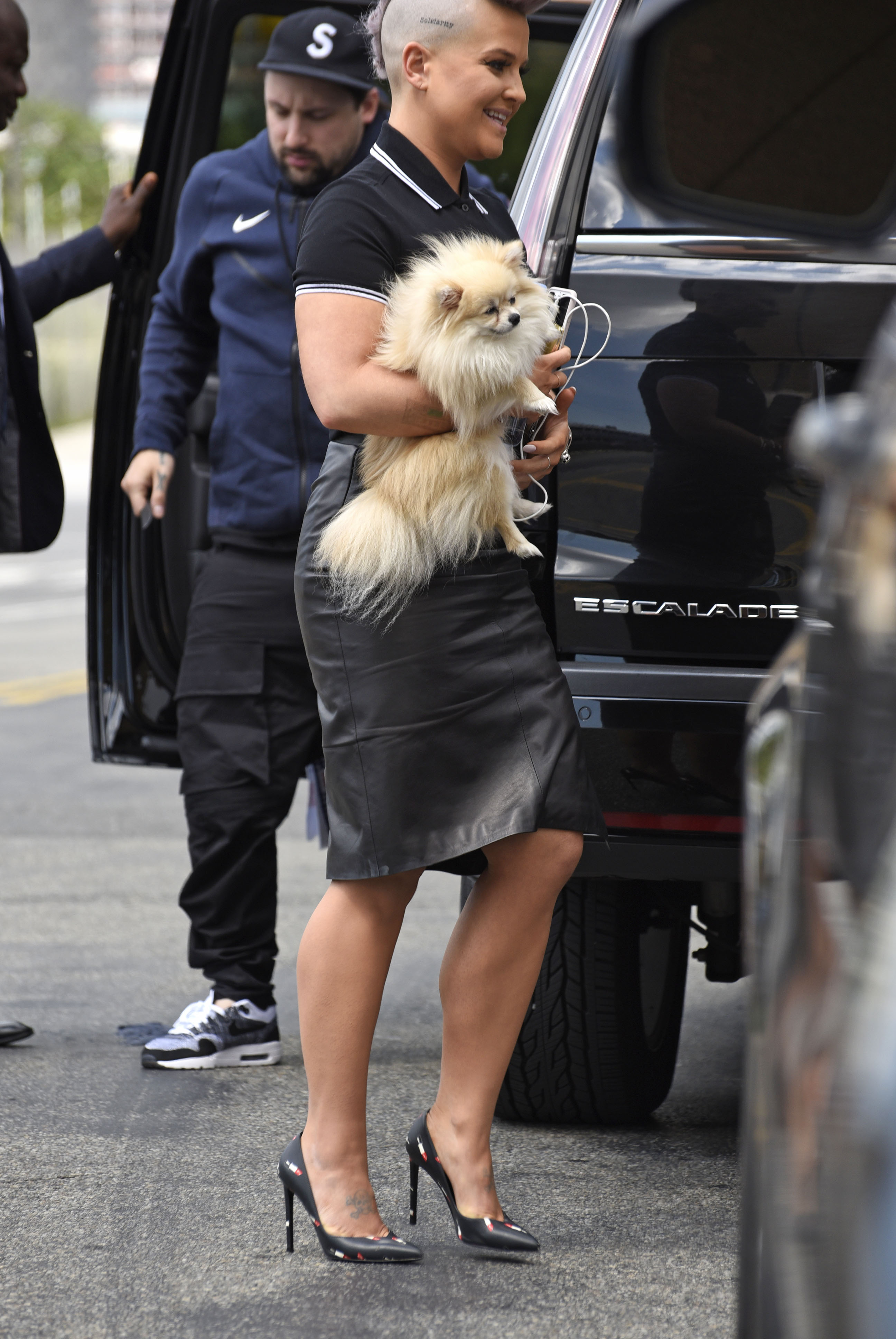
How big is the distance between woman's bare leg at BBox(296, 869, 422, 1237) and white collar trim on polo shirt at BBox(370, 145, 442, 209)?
0.97 meters

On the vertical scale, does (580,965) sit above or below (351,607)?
below

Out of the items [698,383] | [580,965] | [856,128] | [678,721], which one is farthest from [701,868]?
[856,128]

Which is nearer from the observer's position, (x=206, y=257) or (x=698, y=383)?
(x=698, y=383)

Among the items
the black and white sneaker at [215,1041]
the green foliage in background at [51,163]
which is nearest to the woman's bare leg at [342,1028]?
the black and white sneaker at [215,1041]

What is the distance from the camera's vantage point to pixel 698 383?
2531 mm

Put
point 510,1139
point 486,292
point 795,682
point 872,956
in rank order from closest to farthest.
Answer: point 872,956 → point 795,682 → point 486,292 → point 510,1139

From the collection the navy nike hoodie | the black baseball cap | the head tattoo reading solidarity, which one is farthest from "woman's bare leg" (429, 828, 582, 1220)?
the black baseball cap

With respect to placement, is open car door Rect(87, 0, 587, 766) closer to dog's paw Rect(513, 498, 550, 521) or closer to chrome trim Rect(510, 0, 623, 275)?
chrome trim Rect(510, 0, 623, 275)

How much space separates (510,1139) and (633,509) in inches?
50.2

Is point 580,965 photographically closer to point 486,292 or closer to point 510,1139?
point 510,1139

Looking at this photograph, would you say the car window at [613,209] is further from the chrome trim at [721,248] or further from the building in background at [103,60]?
the building in background at [103,60]

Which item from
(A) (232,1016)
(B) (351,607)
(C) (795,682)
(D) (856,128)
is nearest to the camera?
(C) (795,682)

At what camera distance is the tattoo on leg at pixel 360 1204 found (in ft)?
8.16

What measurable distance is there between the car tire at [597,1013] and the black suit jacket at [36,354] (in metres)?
1.60
